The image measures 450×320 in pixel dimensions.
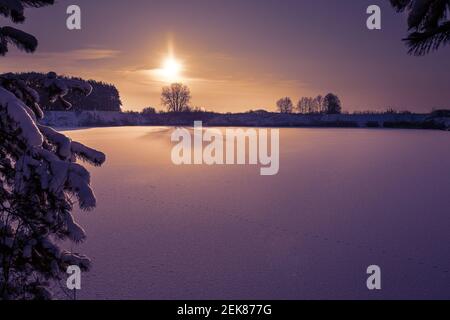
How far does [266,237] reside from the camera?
650 centimetres

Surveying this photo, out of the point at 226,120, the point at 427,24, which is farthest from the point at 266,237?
the point at 226,120

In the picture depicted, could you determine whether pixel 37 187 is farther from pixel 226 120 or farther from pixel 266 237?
pixel 226 120

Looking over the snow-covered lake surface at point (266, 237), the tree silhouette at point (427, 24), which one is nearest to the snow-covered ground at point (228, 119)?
the snow-covered lake surface at point (266, 237)

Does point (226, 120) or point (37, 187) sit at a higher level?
point (226, 120)

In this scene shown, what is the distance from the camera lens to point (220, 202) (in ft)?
30.3

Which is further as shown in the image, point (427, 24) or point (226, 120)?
point (226, 120)

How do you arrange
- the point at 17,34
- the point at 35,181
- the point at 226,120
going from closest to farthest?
the point at 35,181 → the point at 17,34 → the point at 226,120

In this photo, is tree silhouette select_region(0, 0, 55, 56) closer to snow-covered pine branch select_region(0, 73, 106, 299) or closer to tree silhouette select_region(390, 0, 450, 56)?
snow-covered pine branch select_region(0, 73, 106, 299)

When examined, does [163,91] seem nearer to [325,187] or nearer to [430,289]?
[325,187]

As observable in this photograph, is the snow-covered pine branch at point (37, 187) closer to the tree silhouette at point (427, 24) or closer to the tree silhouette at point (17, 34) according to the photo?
the tree silhouette at point (17, 34)

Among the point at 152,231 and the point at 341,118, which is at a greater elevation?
the point at 341,118

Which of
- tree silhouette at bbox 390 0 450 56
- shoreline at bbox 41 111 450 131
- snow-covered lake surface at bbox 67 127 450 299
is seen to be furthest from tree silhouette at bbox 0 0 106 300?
shoreline at bbox 41 111 450 131
